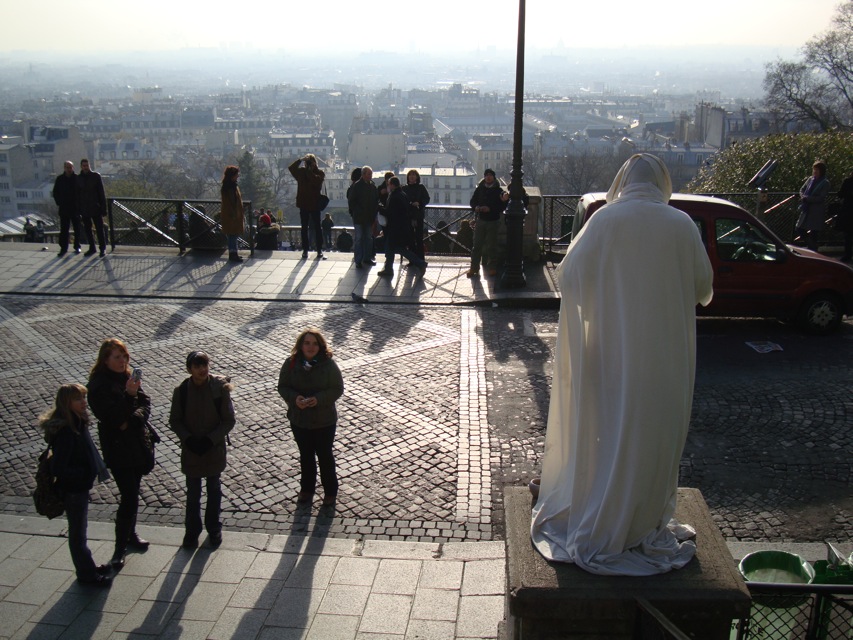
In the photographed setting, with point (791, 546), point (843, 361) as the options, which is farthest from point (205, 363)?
point (843, 361)

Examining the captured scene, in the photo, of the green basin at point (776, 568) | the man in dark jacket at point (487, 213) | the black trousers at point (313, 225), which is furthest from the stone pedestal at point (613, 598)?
the black trousers at point (313, 225)

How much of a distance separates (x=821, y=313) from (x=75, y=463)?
896cm

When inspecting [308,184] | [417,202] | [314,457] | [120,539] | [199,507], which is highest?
[308,184]

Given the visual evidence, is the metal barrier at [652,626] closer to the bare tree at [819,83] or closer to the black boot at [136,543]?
the black boot at [136,543]

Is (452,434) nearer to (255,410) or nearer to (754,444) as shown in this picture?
(255,410)

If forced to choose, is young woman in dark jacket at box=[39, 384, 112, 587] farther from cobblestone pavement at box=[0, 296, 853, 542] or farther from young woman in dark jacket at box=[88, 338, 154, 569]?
cobblestone pavement at box=[0, 296, 853, 542]

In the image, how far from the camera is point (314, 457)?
257 inches

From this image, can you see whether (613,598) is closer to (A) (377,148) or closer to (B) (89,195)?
(B) (89,195)

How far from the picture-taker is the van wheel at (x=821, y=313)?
1076 cm

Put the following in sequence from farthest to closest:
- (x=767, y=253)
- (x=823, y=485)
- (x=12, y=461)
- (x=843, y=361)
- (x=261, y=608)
Result: 1. (x=767, y=253)
2. (x=843, y=361)
3. (x=12, y=461)
4. (x=823, y=485)
5. (x=261, y=608)

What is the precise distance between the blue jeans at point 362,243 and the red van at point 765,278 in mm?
4181

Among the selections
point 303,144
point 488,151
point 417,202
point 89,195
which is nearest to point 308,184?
point 417,202

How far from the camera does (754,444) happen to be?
752 cm

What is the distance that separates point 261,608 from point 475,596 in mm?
1294
